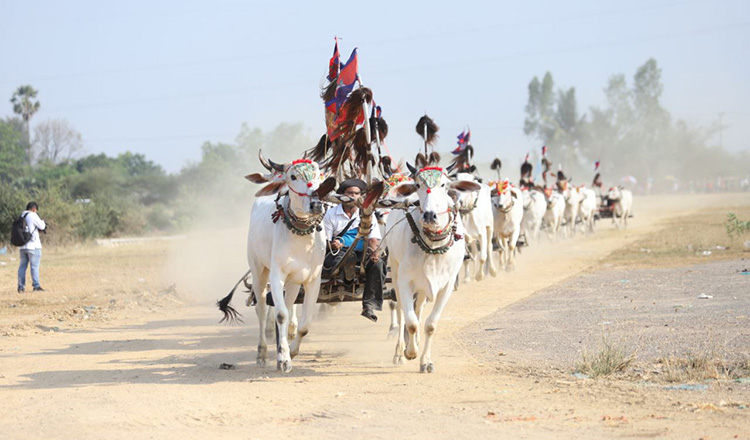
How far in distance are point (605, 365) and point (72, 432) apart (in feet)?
14.6

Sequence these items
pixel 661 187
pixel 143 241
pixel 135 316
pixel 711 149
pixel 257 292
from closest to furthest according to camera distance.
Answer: pixel 257 292 < pixel 135 316 < pixel 143 241 < pixel 661 187 < pixel 711 149

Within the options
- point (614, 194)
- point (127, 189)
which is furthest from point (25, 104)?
point (614, 194)

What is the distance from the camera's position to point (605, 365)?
771 centimetres

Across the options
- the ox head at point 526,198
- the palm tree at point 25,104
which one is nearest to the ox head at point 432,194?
the ox head at point 526,198

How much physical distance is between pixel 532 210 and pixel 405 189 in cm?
1483

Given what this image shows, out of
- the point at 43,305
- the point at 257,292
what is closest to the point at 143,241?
the point at 43,305

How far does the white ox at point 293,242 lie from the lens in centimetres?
849

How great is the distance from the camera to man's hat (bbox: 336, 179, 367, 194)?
898 centimetres

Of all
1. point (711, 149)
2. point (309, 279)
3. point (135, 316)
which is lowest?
point (135, 316)

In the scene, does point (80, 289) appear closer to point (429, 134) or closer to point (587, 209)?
point (429, 134)

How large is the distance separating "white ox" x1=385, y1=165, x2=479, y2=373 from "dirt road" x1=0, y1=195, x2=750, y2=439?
48 cm

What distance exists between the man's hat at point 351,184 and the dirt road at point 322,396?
73.2 inches

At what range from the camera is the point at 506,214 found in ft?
56.3

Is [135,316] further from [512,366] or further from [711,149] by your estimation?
[711,149]
